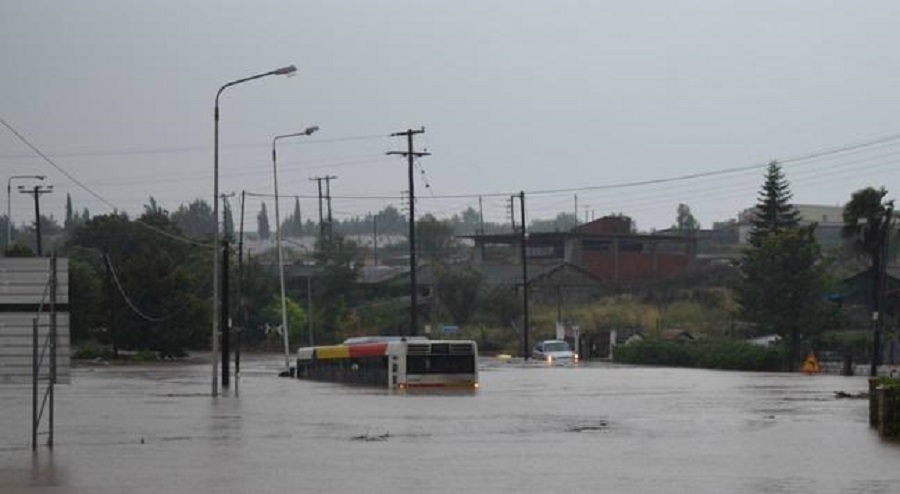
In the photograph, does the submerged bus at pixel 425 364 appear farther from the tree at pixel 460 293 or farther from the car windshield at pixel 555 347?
the tree at pixel 460 293

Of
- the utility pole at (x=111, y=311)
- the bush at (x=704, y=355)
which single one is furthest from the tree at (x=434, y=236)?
the bush at (x=704, y=355)

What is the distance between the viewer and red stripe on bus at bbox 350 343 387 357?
4812cm

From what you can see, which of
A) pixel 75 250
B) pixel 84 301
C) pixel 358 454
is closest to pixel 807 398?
pixel 358 454

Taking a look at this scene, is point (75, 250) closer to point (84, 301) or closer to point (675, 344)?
point (84, 301)

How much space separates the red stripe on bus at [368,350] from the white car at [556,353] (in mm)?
28271

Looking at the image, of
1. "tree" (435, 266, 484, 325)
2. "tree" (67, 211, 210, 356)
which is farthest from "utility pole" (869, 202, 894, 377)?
"tree" (435, 266, 484, 325)

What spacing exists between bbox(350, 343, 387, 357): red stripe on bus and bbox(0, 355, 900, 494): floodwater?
4.38 m

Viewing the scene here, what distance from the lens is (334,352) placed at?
5516 centimetres

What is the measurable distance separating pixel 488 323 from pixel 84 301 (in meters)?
30.2

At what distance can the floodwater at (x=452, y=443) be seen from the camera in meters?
17.7

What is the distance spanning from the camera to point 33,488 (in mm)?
17156

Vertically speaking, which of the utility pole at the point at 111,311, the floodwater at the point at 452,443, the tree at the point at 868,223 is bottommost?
the floodwater at the point at 452,443

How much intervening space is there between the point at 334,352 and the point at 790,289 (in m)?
28.5

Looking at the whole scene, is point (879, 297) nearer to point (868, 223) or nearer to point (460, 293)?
point (868, 223)
